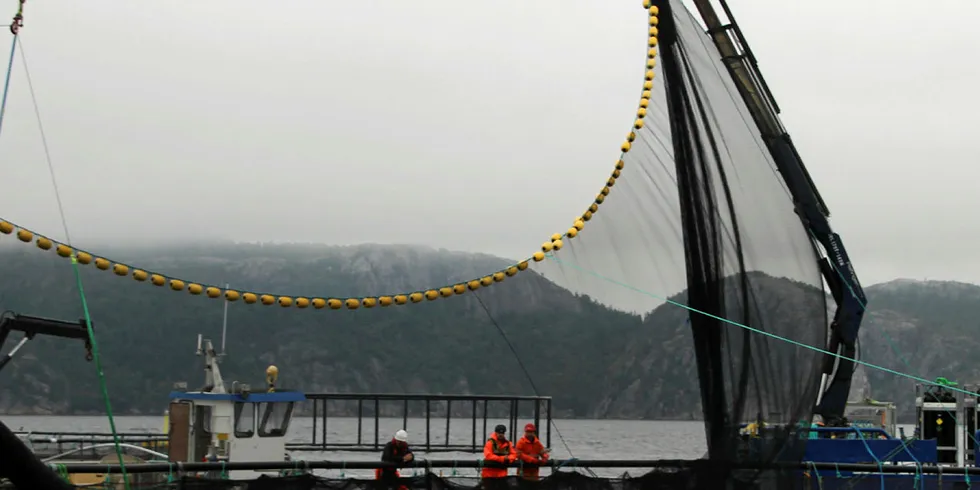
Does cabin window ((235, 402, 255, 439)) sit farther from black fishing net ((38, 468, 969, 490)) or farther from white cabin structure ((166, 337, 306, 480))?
black fishing net ((38, 468, 969, 490))

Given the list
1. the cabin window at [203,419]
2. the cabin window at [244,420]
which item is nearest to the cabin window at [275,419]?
the cabin window at [244,420]

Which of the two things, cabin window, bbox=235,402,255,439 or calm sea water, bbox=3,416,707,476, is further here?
cabin window, bbox=235,402,255,439

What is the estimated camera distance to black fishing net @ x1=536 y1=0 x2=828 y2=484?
8758 millimetres

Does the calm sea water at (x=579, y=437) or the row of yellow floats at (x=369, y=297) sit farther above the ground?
the row of yellow floats at (x=369, y=297)

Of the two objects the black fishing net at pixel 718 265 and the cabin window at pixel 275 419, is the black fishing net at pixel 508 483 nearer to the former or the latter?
the black fishing net at pixel 718 265

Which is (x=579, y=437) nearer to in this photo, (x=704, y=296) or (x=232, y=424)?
(x=232, y=424)

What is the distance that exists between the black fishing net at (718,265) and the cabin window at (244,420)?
663cm

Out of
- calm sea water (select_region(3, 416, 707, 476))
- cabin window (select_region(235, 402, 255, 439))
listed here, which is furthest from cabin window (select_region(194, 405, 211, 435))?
calm sea water (select_region(3, 416, 707, 476))

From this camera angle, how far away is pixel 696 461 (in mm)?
9070

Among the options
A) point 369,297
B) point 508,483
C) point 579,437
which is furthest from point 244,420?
point 579,437

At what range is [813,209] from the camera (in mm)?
14711

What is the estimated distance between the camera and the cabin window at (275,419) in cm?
1393

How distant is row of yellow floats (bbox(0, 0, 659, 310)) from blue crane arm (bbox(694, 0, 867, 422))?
2.79m

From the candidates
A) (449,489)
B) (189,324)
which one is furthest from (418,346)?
(189,324)
